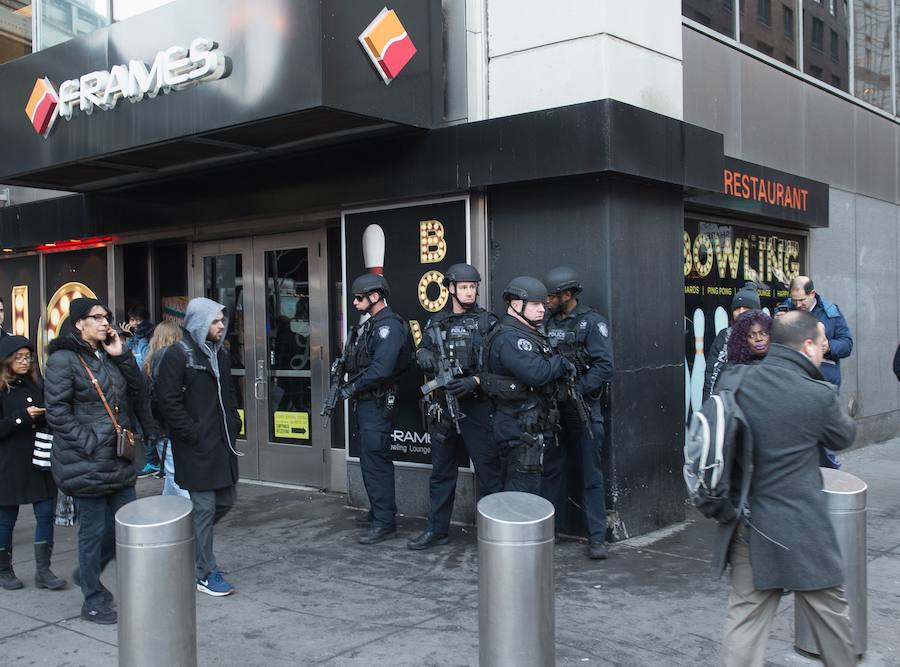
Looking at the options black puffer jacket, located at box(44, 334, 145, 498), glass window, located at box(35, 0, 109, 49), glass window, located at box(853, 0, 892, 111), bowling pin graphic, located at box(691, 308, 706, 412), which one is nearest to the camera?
black puffer jacket, located at box(44, 334, 145, 498)

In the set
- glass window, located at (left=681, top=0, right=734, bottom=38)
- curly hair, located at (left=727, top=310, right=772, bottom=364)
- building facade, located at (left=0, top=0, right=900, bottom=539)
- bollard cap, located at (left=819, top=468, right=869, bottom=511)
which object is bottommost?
bollard cap, located at (left=819, top=468, right=869, bottom=511)

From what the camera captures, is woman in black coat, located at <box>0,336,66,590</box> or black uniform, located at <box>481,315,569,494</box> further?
woman in black coat, located at <box>0,336,66,590</box>

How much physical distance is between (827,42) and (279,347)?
297 inches

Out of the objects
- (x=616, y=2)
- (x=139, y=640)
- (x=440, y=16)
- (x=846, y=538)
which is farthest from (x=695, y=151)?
(x=139, y=640)

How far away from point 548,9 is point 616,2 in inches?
20.1

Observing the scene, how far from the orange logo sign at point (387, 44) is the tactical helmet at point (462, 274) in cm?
147

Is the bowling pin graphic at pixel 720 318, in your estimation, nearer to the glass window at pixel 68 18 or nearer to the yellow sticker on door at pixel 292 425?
the yellow sticker on door at pixel 292 425

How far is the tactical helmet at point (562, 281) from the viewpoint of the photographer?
634 centimetres

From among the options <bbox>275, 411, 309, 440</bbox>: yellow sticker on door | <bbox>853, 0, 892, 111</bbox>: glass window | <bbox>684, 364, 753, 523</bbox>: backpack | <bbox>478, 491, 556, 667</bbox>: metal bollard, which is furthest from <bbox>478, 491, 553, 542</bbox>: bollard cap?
<bbox>853, 0, 892, 111</bbox>: glass window

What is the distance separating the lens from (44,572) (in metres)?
5.92

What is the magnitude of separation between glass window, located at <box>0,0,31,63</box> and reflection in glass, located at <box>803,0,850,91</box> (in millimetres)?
9180

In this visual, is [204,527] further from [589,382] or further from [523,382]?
[589,382]

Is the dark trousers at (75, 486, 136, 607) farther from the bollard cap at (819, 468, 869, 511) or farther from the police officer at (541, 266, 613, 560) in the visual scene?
the bollard cap at (819, 468, 869, 511)

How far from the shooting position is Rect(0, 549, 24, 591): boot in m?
5.92
